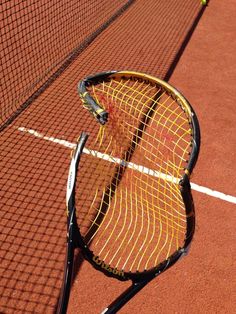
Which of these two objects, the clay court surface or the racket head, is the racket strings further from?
the clay court surface

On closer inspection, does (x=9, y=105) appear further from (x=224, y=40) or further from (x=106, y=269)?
(x=224, y=40)

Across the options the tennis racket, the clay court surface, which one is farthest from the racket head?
the clay court surface

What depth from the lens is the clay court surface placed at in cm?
327

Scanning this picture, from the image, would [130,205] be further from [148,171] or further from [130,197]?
[148,171]

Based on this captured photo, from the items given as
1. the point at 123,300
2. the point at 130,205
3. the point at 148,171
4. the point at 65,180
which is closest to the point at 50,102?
the point at 65,180

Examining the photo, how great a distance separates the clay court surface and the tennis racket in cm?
22

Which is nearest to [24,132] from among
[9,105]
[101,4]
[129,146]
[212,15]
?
[9,105]

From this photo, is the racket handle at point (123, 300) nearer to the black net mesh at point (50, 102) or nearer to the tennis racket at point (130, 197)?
the tennis racket at point (130, 197)

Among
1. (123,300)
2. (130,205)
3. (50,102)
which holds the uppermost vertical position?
(123,300)

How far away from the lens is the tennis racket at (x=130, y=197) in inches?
105

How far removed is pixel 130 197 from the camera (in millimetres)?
4004

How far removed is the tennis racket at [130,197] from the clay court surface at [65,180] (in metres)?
0.22

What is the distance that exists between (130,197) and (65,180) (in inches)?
30.2

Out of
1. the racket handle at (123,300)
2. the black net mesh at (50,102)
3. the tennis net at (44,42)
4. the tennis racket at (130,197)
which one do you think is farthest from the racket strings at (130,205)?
the tennis net at (44,42)
